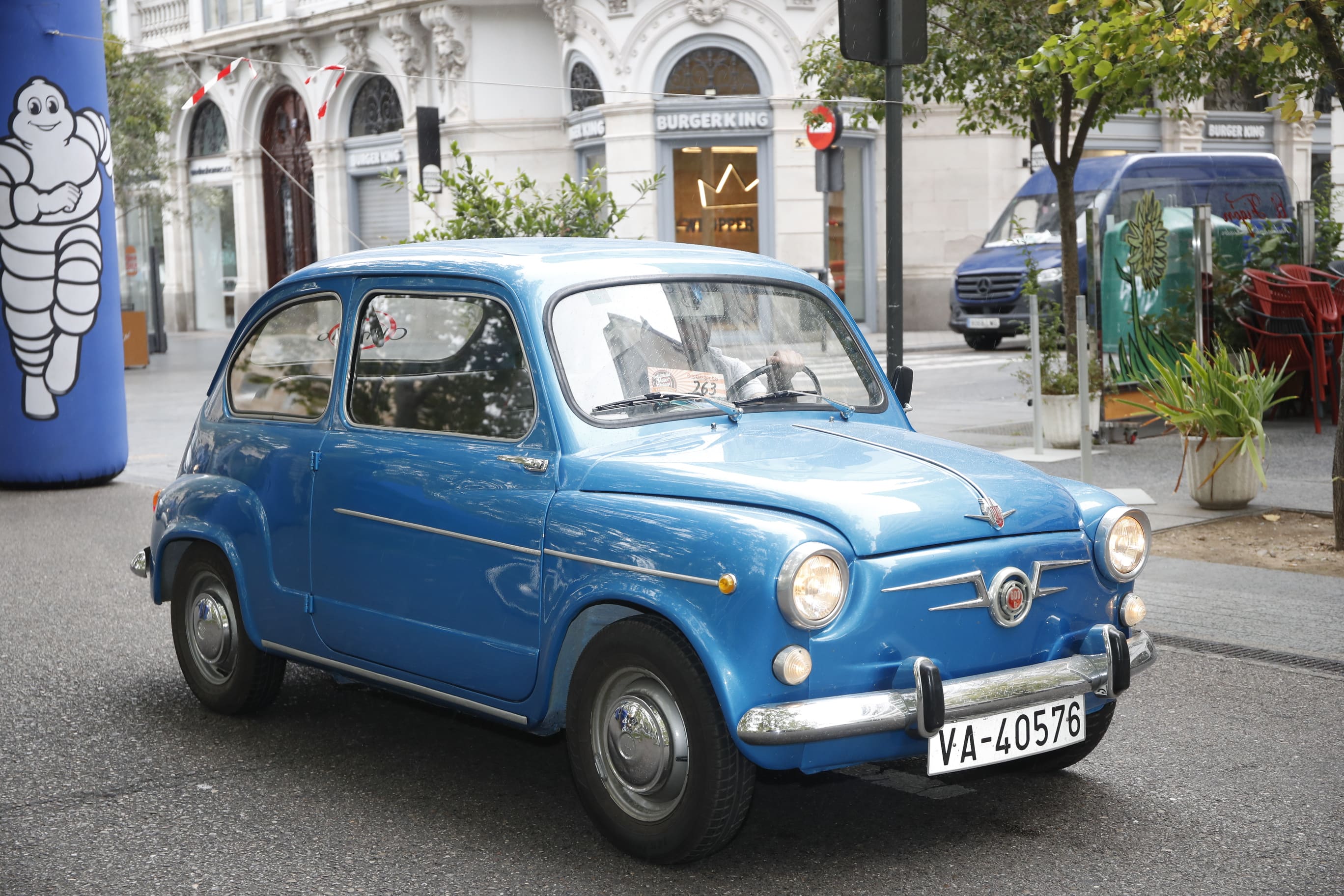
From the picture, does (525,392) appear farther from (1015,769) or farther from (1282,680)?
(1282,680)

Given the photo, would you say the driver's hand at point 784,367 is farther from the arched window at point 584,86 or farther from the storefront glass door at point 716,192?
the arched window at point 584,86

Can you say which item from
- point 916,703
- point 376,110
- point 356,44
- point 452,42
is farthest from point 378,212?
point 916,703

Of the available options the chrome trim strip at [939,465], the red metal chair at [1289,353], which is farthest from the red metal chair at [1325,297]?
the chrome trim strip at [939,465]

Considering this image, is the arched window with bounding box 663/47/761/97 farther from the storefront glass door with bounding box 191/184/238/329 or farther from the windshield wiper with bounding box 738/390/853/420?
the windshield wiper with bounding box 738/390/853/420

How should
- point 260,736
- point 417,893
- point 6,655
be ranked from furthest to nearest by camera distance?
point 6,655
point 260,736
point 417,893

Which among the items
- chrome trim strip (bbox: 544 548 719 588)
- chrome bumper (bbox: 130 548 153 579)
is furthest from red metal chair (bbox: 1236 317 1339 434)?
chrome trim strip (bbox: 544 548 719 588)

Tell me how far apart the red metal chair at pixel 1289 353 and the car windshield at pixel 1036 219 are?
8503 millimetres

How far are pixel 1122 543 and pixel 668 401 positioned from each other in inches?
53.7

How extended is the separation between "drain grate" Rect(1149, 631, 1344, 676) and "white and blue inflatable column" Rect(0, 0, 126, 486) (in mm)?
8457

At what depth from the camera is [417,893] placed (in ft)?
12.5

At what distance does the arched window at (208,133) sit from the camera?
37281 mm

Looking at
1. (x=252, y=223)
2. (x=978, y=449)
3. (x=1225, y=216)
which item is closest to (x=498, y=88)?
(x=252, y=223)

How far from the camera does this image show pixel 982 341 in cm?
2378

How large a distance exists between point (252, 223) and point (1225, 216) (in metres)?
22.8
